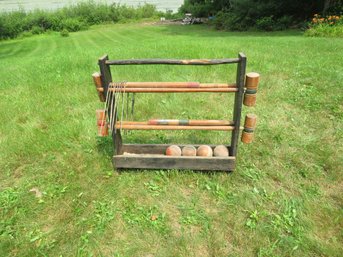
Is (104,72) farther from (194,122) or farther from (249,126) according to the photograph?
(249,126)

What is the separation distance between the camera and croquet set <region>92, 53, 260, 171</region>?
2521 millimetres

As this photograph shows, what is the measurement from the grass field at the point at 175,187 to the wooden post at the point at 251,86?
94 centimetres

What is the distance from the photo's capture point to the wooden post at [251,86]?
7.97 feet

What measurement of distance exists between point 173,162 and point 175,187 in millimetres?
289

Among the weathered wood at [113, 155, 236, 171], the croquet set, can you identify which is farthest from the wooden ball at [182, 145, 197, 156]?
the weathered wood at [113, 155, 236, 171]

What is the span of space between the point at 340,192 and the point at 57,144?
12.1 feet

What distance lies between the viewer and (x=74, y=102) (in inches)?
199

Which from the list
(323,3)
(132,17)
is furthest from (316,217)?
(132,17)

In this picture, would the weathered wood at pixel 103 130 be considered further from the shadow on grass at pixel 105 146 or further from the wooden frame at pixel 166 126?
the shadow on grass at pixel 105 146

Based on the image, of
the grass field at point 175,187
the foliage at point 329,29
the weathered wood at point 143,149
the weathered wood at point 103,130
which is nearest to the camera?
the grass field at point 175,187

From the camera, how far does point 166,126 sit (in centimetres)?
277

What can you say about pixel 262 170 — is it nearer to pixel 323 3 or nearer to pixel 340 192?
pixel 340 192

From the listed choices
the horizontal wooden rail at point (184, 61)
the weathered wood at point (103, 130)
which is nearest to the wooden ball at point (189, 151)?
the weathered wood at point (103, 130)

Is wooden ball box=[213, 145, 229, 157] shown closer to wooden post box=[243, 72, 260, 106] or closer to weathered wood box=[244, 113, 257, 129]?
weathered wood box=[244, 113, 257, 129]
